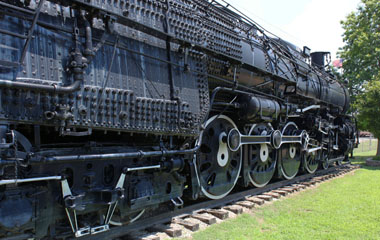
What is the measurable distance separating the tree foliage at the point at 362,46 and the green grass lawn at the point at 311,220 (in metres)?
16.3

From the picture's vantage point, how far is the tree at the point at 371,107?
53.4ft

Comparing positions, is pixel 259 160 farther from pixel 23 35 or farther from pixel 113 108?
pixel 23 35

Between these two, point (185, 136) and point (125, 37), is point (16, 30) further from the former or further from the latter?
point (185, 136)

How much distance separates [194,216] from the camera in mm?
5453

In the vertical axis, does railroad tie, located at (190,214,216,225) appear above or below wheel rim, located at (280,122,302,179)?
below

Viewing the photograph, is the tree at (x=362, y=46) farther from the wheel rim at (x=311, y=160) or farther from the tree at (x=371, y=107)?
the wheel rim at (x=311, y=160)

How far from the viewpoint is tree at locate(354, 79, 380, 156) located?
53.4 feet

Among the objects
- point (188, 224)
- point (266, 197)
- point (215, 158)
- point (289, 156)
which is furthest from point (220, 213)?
point (289, 156)

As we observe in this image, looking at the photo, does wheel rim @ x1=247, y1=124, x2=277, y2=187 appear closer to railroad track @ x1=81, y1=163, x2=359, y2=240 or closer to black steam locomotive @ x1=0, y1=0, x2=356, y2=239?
railroad track @ x1=81, y1=163, x2=359, y2=240

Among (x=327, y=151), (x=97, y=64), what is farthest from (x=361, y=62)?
(x=97, y=64)

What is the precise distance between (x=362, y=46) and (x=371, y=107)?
6.92 m

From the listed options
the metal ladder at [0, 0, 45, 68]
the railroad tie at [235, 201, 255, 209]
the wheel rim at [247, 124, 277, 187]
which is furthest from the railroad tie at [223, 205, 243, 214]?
the metal ladder at [0, 0, 45, 68]

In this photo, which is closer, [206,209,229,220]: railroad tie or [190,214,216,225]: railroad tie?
[190,214,216,225]: railroad tie

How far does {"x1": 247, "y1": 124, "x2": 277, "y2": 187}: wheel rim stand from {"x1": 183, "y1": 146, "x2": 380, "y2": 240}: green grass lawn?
831 millimetres
